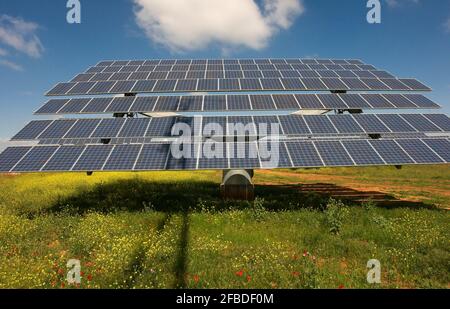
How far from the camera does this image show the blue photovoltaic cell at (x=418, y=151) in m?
14.6

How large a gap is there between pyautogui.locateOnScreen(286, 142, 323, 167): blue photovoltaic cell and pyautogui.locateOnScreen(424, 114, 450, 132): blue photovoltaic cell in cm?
766

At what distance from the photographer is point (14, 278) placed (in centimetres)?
837

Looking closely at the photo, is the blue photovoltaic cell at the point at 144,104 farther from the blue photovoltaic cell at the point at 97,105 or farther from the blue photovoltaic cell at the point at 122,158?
the blue photovoltaic cell at the point at 122,158

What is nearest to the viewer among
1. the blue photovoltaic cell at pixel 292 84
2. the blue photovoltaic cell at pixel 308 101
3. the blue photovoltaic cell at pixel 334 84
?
the blue photovoltaic cell at pixel 308 101

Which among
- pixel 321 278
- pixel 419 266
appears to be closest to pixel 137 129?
pixel 321 278

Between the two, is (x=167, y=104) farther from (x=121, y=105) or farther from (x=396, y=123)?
(x=396, y=123)

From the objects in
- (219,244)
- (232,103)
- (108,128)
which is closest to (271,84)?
(232,103)

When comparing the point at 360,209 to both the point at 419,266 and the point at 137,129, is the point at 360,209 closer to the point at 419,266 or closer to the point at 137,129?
the point at 419,266

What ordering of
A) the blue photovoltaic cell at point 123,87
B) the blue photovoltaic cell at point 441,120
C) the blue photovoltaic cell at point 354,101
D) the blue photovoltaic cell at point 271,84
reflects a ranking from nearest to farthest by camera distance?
the blue photovoltaic cell at point 441,120
the blue photovoltaic cell at point 354,101
the blue photovoltaic cell at point 123,87
the blue photovoltaic cell at point 271,84

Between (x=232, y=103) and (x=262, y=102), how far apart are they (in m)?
1.87

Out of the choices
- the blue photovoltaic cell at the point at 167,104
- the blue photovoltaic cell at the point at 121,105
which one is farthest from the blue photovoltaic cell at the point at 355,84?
the blue photovoltaic cell at the point at 121,105

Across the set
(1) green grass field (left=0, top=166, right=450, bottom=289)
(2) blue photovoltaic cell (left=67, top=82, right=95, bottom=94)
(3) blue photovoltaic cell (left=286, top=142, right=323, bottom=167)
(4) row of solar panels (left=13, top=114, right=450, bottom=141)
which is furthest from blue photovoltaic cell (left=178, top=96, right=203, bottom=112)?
(2) blue photovoltaic cell (left=67, top=82, right=95, bottom=94)

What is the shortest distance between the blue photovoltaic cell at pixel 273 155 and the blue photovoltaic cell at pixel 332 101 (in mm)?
5051
